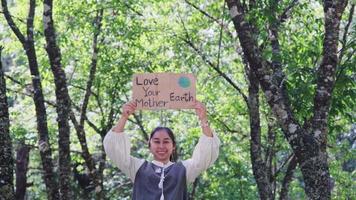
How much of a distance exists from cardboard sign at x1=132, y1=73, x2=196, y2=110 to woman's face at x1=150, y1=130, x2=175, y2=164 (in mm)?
607

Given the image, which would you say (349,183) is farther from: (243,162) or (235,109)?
(235,109)

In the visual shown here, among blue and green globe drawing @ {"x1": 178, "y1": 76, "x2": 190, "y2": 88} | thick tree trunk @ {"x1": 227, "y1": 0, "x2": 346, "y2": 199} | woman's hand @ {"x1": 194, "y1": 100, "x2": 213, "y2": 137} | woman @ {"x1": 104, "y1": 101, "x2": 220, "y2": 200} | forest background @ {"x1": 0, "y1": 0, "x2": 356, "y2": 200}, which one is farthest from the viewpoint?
forest background @ {"x1": 0, "y1": 0, "x2": 356, "y2": 200}

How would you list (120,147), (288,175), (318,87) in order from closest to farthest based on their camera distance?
(120,147), (318,87), (288,175)

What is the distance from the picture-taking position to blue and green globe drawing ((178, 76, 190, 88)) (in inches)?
193

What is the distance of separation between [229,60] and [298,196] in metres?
8.67

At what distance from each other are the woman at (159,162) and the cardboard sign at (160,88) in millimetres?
605

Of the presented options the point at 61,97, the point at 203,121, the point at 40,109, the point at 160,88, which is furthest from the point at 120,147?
the point at 40,109

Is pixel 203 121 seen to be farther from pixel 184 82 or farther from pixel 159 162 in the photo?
pixel 184 82

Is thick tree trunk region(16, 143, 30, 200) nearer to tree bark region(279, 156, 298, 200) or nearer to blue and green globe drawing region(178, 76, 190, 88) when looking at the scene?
tree bark region(279, 156, 298, 200)

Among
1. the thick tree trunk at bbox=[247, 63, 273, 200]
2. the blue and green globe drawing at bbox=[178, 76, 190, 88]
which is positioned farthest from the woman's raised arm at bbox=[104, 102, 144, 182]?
the thick tree trunk at bbox=[247, 63, 273, 200]

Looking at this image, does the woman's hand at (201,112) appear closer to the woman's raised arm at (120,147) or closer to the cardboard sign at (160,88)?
the cardboard sign at (160,88)

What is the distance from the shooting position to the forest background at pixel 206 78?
232 inches

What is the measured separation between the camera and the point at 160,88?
4.98 m

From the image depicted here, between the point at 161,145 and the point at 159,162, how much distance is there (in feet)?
0.40
